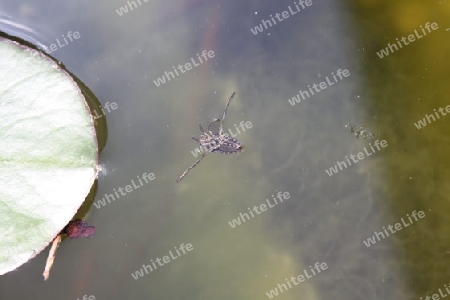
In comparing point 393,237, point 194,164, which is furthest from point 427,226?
point 194,164

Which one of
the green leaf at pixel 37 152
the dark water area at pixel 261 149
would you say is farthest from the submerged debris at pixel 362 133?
the green leaf at pixel 37 152

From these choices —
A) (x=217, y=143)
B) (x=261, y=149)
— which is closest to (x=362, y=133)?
(x=261, y=149)

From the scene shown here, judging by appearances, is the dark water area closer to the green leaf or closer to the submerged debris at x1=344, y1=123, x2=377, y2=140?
the submerged debris at x1=344, y1=123, x2=377, y2=140

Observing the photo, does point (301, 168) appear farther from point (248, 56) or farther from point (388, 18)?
point (388, 18)

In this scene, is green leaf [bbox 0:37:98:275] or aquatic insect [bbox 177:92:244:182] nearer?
green leaf [bbox 0:37:98:275]

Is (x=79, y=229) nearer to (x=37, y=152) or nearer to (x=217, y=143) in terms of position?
(x=37, y=152)

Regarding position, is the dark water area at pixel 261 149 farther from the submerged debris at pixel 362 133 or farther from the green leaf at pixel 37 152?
the green leaf at pixel 37 152

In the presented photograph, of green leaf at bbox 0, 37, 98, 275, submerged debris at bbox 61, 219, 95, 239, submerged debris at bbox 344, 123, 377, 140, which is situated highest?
green leaf at bbox 0, 37, 98, 275

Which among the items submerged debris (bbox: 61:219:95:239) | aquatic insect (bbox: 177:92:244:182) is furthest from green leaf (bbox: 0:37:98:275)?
aquatic insect (bbox: 177:92:244:182)

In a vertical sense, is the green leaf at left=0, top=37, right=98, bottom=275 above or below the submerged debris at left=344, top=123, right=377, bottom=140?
above
